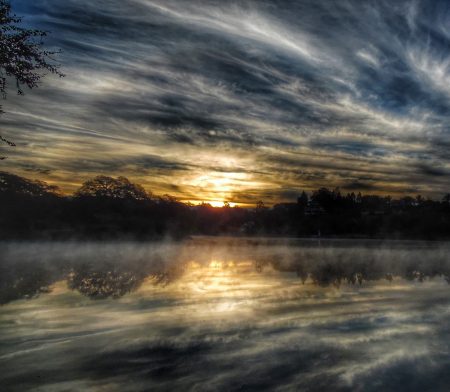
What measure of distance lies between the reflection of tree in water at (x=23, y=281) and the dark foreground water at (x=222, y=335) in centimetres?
7

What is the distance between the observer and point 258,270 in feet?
73.3

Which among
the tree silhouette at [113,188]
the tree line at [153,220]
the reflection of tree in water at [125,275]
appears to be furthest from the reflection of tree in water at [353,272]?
the tree silhouette at [113,188]

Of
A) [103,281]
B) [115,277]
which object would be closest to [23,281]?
[103,281]

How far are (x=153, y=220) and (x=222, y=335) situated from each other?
72030 millimetres

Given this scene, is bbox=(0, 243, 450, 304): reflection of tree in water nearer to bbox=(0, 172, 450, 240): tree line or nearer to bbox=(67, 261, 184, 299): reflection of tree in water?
bbox=(67, 261, 184, 299): reflection of tree in water

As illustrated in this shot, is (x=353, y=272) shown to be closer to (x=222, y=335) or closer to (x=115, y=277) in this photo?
(x=115, y=277)

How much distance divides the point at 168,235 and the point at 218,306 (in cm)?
5972

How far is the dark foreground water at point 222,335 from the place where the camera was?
Result: 680 cm

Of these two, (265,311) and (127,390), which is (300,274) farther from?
(127,390)

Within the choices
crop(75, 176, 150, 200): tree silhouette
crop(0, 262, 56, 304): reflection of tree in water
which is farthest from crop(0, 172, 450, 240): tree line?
crop(0, 262, 56, 304): reflection of tree in water

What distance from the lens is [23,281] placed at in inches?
666

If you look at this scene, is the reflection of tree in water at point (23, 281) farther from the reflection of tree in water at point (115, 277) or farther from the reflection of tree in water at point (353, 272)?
the reflection of tree in water at point (353, 272)

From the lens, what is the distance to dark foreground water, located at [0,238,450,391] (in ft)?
22.3

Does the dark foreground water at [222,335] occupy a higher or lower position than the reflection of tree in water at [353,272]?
higher
